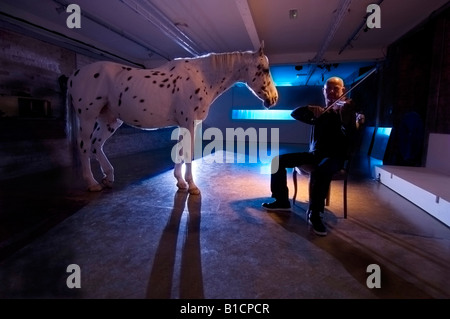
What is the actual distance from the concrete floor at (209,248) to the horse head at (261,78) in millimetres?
1315

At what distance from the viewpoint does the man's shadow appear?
123 centimetres

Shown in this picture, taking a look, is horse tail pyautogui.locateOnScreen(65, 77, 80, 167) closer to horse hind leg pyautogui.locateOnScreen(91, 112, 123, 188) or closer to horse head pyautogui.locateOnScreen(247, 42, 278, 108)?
horse hind leg pyautogui.locateOnScreen(91, 112, 123, 188)

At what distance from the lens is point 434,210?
2.35m

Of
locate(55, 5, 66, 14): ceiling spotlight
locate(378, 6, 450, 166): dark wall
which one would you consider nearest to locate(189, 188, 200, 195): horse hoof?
locate(378, 6, 450, 166): dark wall

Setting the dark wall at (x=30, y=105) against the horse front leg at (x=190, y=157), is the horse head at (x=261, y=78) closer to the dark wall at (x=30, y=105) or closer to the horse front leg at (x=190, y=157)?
the horse front leg at (x=190, y=157)

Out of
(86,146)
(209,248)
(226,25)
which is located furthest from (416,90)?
(86,146)

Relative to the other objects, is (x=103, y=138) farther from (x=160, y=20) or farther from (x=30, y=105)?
(x=160, y=20)

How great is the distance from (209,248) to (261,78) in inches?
85.8

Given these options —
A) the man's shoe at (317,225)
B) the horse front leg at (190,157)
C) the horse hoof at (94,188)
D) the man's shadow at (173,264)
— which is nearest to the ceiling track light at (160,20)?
the horse front leg at (190,157)

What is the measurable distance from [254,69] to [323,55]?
18.4 feet

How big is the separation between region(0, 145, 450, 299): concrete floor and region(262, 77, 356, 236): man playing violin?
0.21m

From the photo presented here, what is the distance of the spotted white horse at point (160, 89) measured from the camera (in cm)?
284
